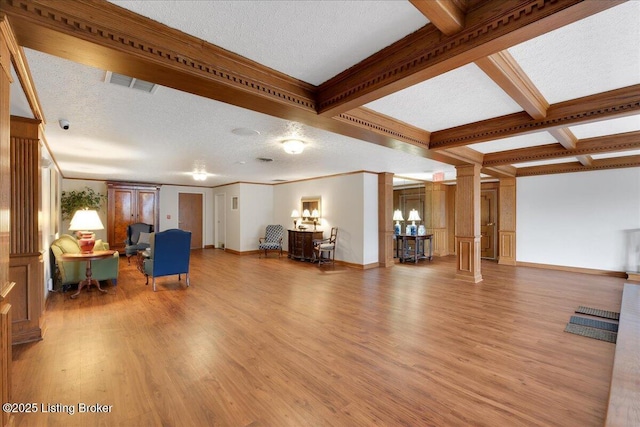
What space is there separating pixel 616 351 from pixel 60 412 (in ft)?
14.3

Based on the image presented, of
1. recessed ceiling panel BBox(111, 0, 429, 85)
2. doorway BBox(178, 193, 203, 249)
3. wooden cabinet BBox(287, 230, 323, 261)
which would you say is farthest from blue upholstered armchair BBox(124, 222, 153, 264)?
recessed ceiling panel BBox(111, 0, 429, 85)

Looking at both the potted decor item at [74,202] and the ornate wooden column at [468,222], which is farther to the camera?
the potted decor item at [74,202]

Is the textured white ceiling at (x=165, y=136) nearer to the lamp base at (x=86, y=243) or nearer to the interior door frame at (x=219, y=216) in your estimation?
the lamp base at (x=86, y=243)

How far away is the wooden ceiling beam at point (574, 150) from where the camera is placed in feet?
13.5

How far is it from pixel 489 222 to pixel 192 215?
9.72 metres

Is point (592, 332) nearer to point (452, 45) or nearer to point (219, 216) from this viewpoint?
point (452, 45)

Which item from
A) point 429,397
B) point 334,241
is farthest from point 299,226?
point 429,397

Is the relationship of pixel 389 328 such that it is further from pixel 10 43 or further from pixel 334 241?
pixel 334 241

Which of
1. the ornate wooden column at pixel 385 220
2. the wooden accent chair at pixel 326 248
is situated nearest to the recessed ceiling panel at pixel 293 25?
the ornate wooden column at pixel 385 220

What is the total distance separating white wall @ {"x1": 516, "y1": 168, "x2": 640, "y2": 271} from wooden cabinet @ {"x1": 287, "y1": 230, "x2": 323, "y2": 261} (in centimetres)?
527

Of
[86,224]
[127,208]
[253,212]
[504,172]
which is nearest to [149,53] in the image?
[86,224]

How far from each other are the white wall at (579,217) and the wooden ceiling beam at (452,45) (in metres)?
6.76

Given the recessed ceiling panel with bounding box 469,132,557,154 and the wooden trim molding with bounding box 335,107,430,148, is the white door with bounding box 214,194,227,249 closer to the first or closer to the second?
the wooden trim molding with bounding box 335,107,430,148

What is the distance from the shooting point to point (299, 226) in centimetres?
859
